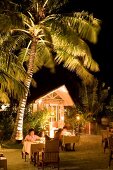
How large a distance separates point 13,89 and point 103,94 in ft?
51.1

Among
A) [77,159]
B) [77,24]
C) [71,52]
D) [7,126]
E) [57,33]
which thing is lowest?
[77,159]

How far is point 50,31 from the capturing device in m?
17.4

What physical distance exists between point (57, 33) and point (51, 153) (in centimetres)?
703

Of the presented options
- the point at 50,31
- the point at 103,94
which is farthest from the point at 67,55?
the point at 103,94

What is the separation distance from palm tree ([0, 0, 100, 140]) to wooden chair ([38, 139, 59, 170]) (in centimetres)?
599

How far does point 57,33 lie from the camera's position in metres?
17.0

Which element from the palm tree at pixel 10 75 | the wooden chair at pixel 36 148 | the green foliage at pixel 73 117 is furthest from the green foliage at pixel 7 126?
the palm tree at pixel 10 75

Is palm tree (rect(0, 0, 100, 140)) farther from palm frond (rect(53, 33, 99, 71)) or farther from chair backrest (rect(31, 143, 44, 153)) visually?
chair backrest (rect(31, 143, 44, 153))

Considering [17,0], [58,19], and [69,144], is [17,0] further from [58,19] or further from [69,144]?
[69,144]

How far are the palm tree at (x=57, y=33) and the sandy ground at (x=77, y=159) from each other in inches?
111

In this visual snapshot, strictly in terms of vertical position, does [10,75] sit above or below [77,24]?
below

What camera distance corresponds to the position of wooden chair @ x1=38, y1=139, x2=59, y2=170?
446 inches

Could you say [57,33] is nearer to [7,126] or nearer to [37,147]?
[7,126]

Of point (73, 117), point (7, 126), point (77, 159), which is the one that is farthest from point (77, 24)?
point (73, 117)
